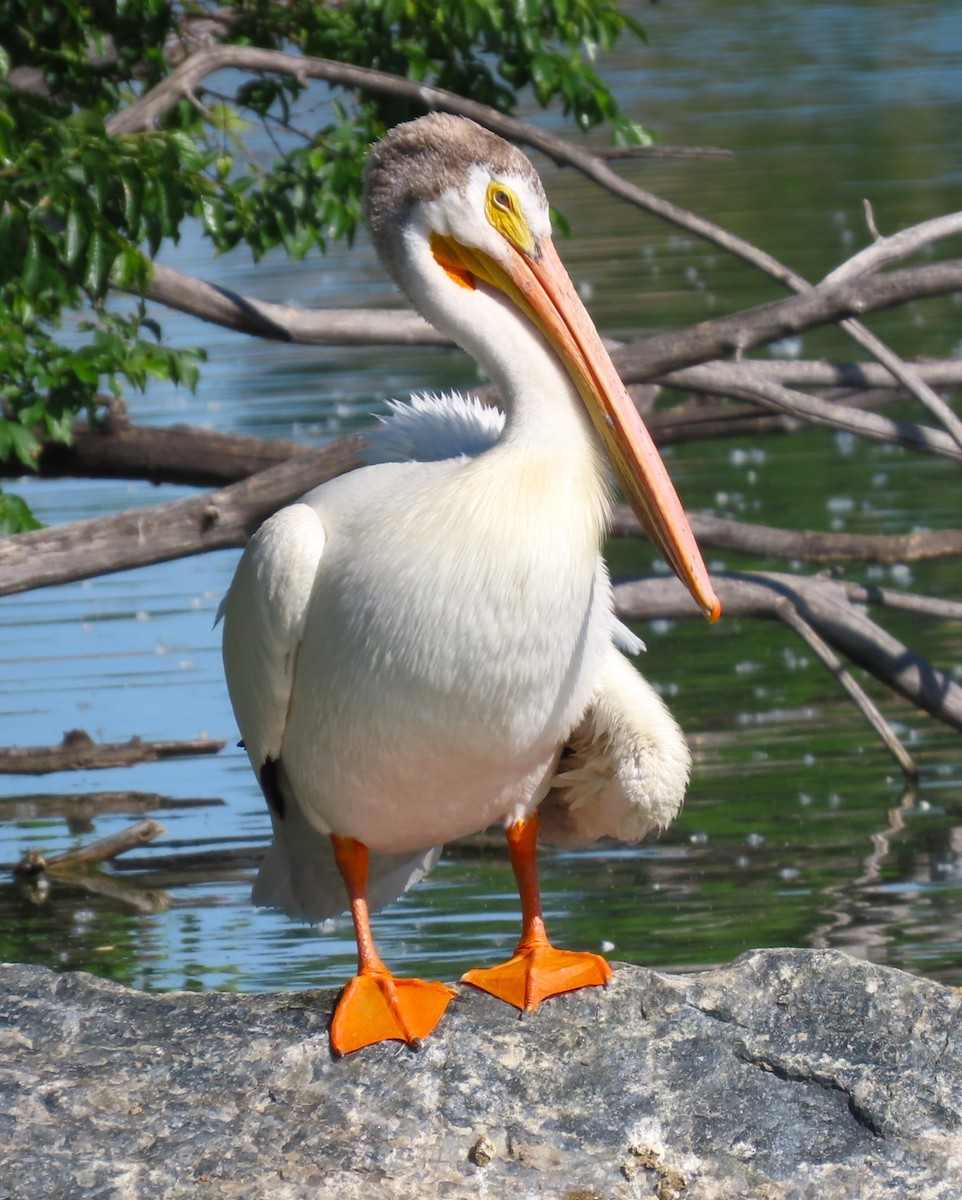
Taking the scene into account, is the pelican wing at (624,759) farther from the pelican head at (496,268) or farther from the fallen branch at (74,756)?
the fallen branch at (74,756)

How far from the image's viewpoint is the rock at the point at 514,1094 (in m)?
2.83

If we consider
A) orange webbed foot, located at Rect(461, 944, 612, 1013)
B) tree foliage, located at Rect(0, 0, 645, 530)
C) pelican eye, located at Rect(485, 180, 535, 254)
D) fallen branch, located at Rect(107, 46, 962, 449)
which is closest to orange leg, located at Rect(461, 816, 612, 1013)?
orange webbed foot, located at Rect(461, 944, 612, 1013)

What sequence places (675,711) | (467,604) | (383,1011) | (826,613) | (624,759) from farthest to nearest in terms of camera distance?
1. (675,711)
2. (826,613)
3. (624,759)
4. (383,1011)
5. (467,604)

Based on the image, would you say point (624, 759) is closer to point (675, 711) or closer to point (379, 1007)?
point (379, 1007)

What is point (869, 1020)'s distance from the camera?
3.04 meters

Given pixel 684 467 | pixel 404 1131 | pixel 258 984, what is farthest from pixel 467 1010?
pixel 684 467

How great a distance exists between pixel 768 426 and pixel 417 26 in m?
1.63

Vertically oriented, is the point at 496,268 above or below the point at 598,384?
above

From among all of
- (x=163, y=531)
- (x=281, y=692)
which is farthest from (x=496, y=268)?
(x=163, y=531)

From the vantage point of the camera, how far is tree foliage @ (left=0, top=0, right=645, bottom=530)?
4.34 m

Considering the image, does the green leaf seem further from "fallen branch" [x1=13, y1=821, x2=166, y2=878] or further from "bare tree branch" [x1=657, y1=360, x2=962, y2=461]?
"bare tree branch" [x1=657, y1=360, x2=962, y2=461]

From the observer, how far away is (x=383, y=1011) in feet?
10.1

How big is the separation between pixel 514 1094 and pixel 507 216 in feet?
4.38

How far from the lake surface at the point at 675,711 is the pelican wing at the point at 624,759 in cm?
102
